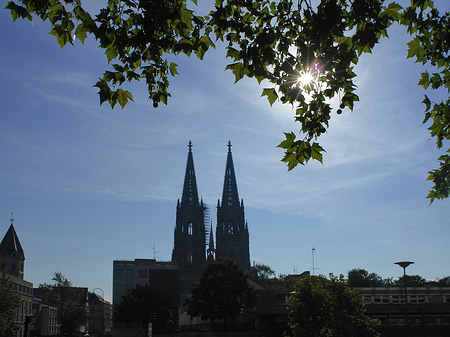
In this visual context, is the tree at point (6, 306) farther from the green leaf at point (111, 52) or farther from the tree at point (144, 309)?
the green leaf at point (111, 52)

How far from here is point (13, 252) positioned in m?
119

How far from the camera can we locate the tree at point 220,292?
7031 cm

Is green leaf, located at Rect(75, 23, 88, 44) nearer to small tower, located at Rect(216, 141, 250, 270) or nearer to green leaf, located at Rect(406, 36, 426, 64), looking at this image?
Result: green leaf, located at Rect(406, 36, 426, 64)

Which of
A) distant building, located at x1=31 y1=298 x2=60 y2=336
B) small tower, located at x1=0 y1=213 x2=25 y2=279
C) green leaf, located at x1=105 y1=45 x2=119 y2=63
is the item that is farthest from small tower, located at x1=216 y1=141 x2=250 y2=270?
green leaf, located at x1=105 y1=45 x2=119 y2=63

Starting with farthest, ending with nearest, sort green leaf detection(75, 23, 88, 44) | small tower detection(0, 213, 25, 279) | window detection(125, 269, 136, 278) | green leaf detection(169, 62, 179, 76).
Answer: small tower detection(0, 213, 25, 279), window detection(125, 269, 136, 278), green leaf detection(169, 62, 179, 76), green leaf detection(75, 23, 88, 44)

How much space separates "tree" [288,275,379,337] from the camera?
3944cm

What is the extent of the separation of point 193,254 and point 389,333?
84.1 m

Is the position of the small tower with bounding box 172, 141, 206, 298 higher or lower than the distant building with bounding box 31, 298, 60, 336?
higher

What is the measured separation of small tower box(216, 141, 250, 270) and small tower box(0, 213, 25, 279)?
162ft

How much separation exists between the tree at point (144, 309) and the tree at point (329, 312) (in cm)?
4281

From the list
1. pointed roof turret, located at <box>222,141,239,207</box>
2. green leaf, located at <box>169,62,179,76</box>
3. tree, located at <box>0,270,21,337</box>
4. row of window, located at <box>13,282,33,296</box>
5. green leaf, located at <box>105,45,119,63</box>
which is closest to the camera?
green leaf, located at <box>105,45,119,63</box>

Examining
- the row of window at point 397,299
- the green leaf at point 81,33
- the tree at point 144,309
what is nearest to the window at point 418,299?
the row of window at point 397,299

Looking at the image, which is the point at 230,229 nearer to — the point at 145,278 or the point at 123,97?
the point at 145,278

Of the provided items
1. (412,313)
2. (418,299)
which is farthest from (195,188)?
(412,313)
